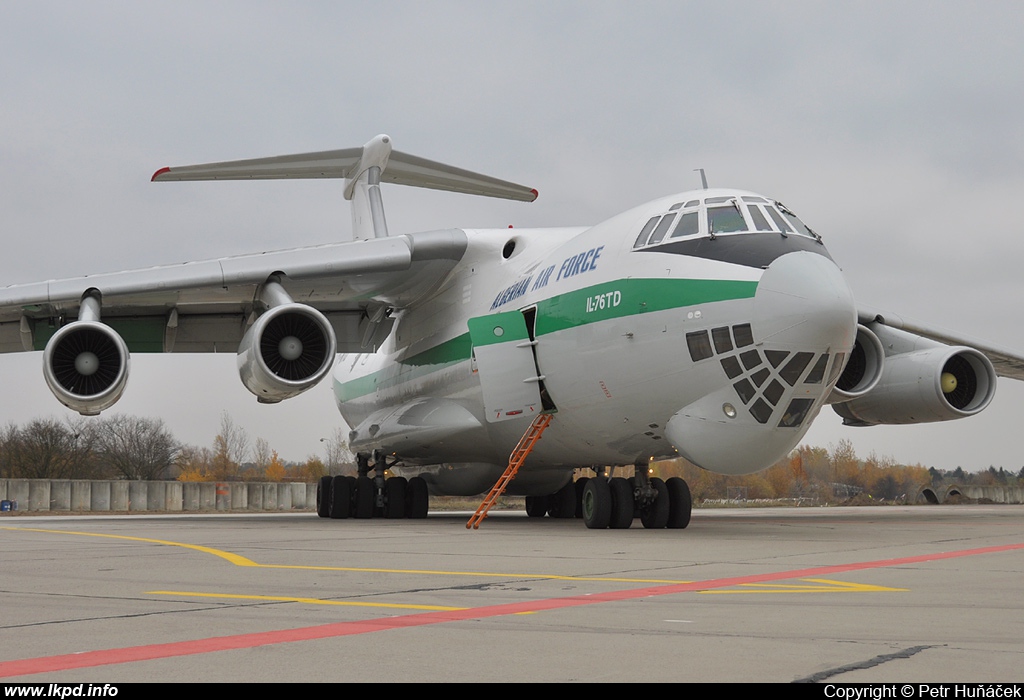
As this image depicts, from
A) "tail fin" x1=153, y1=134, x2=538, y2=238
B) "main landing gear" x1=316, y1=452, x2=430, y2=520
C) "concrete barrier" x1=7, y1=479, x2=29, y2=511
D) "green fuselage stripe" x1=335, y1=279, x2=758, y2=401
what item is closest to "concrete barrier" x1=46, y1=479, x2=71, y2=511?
"concrete barrier" x1=7, y1=479, x2=29, y2=511

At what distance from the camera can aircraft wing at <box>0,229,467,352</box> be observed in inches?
549

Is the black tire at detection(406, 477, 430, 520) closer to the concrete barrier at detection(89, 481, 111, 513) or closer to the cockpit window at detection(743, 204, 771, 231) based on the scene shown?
the cockpit window at detection(743, 204, 771, 231)

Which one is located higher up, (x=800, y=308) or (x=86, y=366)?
(x=800, y=308)

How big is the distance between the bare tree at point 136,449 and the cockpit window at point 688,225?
3436 centimetres

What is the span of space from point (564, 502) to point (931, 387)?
5.93 metres

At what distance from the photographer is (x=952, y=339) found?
53.9ft

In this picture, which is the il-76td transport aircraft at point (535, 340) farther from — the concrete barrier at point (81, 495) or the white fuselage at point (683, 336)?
the concrete barrier at point (81, 495)

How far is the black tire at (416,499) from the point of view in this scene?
55.4 feet

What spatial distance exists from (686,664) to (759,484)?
34251 millimetres

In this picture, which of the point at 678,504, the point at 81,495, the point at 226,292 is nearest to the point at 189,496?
the point at 81,495

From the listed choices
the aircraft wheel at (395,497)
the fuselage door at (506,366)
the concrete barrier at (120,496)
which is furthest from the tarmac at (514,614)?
the concrete barrier at (120,496)

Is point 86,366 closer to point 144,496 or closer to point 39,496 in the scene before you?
point 39,496

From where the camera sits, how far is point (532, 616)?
14.7 feet

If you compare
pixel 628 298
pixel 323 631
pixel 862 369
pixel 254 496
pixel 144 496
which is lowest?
pixel 254 496
